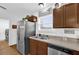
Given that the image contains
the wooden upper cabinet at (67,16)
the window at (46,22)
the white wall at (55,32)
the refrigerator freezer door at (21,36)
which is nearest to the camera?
the wooden upper cabinet at (67,16)

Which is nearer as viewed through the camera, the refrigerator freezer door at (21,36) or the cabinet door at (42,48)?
the cabinet door at (42,48)

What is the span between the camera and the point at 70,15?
2.14m

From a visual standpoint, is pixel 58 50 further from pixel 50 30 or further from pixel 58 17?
pixel 50 30

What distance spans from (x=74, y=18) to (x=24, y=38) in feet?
6.58

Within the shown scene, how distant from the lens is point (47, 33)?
3.26 metres

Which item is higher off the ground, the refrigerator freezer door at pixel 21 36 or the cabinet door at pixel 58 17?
the cabinet door at pixel 58 17

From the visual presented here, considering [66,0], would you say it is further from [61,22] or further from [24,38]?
[24,38]

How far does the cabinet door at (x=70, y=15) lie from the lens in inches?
80.1

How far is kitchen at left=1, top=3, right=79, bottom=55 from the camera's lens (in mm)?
2016

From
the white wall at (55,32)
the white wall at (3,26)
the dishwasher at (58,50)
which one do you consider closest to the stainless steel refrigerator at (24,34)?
the white wall at (55,32)

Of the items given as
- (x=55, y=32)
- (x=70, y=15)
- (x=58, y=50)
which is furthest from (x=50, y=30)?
(x=58, y=50)

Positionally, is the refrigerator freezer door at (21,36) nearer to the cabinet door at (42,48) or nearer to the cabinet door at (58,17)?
the cabinet door at (42,48)

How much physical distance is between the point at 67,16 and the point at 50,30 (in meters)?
1.01

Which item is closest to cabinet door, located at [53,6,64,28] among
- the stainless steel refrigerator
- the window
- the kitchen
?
the kitchen
